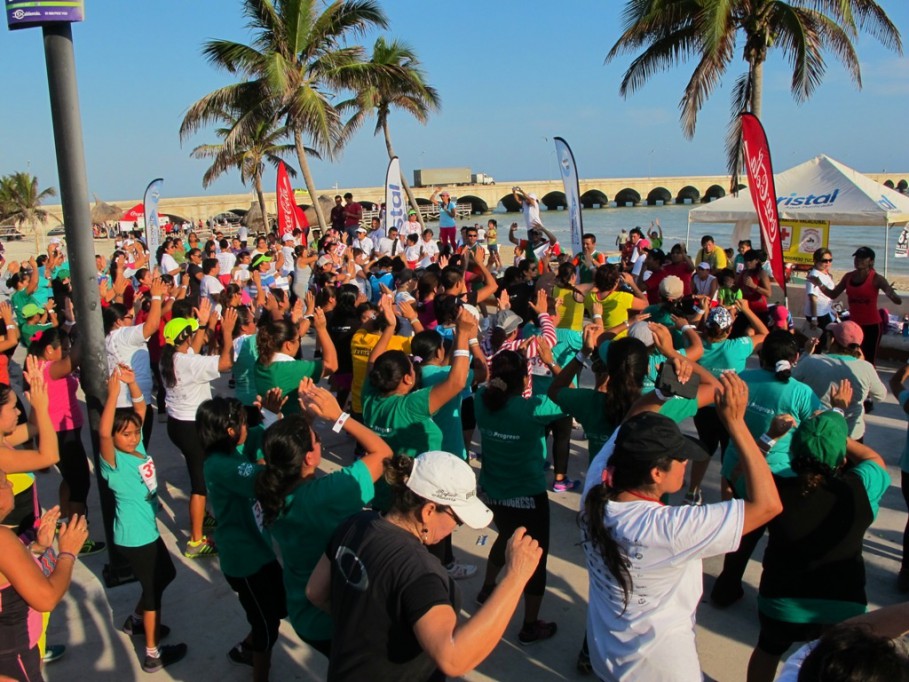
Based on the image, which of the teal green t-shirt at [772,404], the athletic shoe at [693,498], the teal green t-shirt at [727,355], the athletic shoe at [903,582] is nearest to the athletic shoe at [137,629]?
the teal green t-shirt at [772,404]

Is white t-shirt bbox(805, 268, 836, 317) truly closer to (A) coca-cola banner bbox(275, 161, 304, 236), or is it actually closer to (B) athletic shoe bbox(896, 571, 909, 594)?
(B) athletic shoe bbox(896, 571, 909, 594)

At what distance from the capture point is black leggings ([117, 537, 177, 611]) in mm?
3865

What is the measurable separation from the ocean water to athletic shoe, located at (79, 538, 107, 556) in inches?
875

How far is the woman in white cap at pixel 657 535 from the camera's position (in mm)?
2242

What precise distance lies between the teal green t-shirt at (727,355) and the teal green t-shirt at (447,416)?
75.3 inches

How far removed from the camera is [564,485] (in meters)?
5.98

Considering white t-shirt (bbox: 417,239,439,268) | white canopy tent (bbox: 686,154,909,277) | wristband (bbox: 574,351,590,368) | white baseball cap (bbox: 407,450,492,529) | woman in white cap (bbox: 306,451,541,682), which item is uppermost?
white canopy tent (bbox: 686,154,909,277)

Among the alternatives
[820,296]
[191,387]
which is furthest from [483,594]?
[820,296]

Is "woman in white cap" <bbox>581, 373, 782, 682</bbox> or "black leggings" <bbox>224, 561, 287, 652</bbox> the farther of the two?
"black leggings" <bbox>224, 561, 287, 652</bbox>

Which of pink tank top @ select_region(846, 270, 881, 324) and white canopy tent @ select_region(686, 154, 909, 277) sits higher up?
white canopy tent @ select_region(686, 154, 909, 277)

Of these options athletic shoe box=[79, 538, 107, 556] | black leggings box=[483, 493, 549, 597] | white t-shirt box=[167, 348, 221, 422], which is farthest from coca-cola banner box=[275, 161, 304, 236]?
black leggings box=[483, 493, 549, 597]

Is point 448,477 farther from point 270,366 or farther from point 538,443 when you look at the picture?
point 270,366

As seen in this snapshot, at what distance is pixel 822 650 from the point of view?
1561mm

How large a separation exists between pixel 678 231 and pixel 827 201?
41.4 meters
